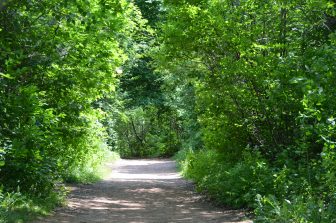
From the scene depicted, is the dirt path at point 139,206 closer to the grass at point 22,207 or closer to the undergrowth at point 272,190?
the grass at point 22,207

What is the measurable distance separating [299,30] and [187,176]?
9.90 meters

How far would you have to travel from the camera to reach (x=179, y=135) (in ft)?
137

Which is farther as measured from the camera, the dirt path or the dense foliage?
the dirt path

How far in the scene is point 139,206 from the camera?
11.9m

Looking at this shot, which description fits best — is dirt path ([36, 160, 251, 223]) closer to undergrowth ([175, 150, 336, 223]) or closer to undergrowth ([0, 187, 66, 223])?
undergrowth ([0, 187, 66, 223])

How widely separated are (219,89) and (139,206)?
12.7 feet

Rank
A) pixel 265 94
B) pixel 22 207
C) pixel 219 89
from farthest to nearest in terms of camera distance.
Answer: pixel 219 89 → pixel 265 94 → pixel 22 207

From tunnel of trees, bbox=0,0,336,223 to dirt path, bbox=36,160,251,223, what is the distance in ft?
1.94

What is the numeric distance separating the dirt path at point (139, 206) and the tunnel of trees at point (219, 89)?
0.59 m

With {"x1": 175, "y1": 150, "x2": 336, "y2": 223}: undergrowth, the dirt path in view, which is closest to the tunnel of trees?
{"x1": 175, "y1": 150, "x2": 336, "y2": 223}: undergrowth

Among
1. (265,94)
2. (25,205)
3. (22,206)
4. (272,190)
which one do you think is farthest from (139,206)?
(265,94)

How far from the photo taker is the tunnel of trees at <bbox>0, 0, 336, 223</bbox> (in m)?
7.64

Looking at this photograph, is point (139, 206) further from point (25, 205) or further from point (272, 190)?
point (272, 190)

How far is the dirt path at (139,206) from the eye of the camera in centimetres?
984
